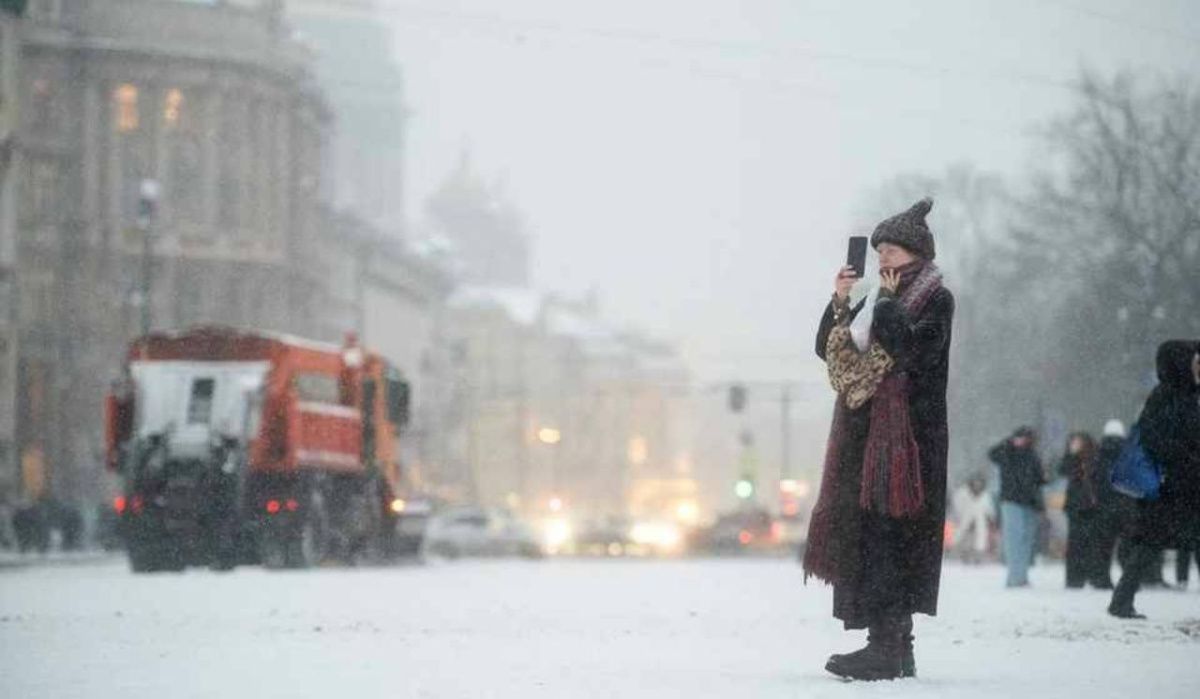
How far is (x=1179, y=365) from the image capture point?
56.8 feet

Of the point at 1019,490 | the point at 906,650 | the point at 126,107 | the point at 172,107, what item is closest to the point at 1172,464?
the point at 906,650

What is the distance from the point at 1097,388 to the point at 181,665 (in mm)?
60141

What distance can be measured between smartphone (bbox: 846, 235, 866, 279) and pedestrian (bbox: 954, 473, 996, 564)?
32.6 metres

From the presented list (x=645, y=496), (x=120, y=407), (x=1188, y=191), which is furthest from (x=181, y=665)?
(x=645, y=496)

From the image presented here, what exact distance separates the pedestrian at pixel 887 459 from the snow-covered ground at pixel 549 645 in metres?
0.30

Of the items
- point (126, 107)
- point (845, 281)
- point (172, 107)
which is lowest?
point (845, 281)

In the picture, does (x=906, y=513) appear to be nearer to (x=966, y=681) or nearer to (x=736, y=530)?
(x=966, y=681)

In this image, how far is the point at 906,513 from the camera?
39.5 ft

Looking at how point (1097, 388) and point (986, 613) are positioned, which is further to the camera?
point (1097, 388)

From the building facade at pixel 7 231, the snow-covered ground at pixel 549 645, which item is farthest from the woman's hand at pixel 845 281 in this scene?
the building facade at pixel 7 231

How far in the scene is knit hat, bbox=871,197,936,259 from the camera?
40.5 feet

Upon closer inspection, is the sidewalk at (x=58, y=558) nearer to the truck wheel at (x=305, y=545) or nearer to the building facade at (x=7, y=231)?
the truck wheel at (x=305, y=545)

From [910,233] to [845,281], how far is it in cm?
42

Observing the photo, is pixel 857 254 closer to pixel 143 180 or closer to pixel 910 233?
pixel 910 233
